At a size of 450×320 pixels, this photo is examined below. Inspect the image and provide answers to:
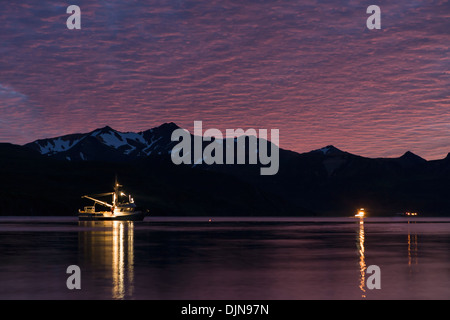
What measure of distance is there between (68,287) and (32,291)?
184 cm

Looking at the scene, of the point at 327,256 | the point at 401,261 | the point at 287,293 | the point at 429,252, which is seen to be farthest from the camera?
the point at 429,252

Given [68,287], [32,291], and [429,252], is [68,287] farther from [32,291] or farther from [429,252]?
[429,252]

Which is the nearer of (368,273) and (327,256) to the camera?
(368,273)

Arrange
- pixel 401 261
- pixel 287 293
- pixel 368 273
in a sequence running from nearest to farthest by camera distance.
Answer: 1. pixel 287 293
2. pixel 368 273
3. pixel 401 261

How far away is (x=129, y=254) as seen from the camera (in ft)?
171
